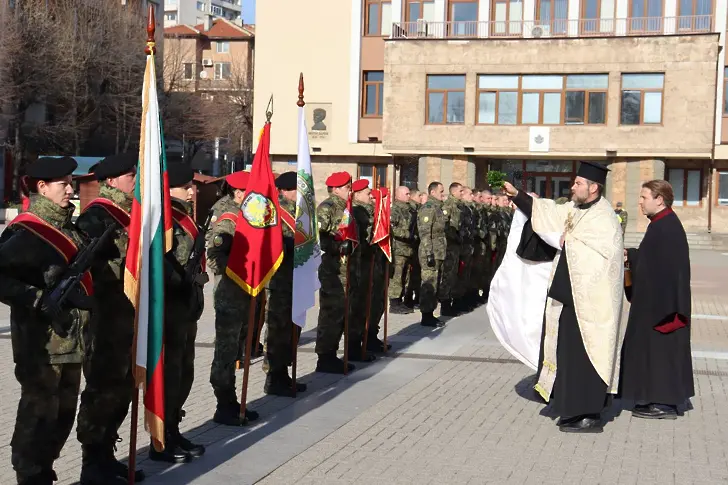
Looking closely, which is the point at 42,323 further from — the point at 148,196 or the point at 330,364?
the point at 330,364

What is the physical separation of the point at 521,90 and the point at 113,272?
3692 cm

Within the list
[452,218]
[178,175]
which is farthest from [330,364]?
[452,218]

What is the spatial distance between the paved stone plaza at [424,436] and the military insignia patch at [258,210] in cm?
157

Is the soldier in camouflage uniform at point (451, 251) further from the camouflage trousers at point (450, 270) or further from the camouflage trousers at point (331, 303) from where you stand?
the camouflage trousers at point (331, 303)

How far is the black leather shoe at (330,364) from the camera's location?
10.2 metres

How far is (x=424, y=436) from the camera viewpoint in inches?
299

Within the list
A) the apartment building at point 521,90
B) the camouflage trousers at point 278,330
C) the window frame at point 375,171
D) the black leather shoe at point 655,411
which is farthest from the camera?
the window frame at point 375,171

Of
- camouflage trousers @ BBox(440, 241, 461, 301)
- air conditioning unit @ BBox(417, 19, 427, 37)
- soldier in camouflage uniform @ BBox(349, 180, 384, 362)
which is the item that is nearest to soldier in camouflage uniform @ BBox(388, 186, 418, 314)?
camouflage trousers @ BBox(440, 241, 461, 301)

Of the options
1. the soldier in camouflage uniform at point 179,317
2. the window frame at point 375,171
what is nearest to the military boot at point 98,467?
the soldier in camouflage uniform at point 179,317

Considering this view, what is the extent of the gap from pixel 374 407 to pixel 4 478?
337cm

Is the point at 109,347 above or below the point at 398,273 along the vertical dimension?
above

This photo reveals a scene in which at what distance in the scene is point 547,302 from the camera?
27.8ft

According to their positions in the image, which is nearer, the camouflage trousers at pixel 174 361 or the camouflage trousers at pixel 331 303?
the camouflage trousers at pixel 174 361

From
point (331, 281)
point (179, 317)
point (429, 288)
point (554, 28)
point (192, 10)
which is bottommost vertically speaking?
point (429, 288)
